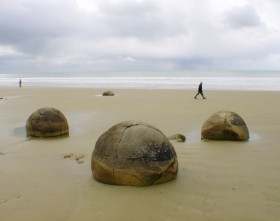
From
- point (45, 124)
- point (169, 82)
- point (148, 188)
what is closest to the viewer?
point (148, 188)

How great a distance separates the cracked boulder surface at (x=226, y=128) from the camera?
770cm

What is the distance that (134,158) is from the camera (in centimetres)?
462

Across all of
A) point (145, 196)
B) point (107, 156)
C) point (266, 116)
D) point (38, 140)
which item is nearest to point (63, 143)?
point (38, 140)

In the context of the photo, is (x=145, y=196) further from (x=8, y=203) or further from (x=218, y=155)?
(x=218, y=155)

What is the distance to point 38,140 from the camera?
8.07m

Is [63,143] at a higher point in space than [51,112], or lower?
lower

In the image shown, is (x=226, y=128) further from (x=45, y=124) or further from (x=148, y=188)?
(x=45, y=124)

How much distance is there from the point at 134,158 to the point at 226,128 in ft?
12.3

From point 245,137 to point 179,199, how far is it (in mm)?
4107

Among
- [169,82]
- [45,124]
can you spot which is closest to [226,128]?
[45,124]

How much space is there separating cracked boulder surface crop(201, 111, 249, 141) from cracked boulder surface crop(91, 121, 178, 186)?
3.11m

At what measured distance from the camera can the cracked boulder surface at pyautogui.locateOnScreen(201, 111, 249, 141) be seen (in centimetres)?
770

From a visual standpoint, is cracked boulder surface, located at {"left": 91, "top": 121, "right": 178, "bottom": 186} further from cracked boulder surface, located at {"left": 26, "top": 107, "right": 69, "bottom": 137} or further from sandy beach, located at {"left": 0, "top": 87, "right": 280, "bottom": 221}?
cracked boulder surface, located at {"left": 26, "top": 107, "right": 69, "bottom": 137}

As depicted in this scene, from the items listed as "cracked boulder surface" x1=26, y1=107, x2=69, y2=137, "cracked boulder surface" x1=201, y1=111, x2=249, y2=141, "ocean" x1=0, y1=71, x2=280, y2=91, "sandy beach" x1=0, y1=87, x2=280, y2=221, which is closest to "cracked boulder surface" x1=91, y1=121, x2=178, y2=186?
"sandy beach" x1=0, y1=87, x2=280, y2=221
